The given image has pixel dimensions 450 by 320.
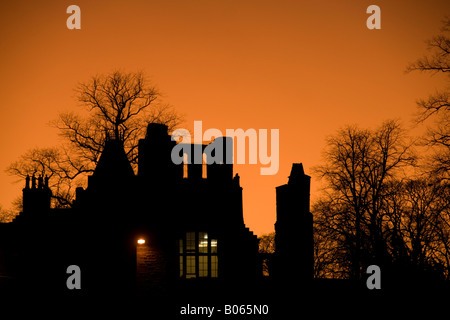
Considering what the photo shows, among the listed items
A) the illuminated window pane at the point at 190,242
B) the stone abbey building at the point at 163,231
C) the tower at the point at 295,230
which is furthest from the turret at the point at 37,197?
the tower at the point at 295,230

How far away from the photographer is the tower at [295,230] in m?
22.6

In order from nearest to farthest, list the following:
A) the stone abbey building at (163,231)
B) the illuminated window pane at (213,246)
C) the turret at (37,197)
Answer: the stone abbey building at (163,231) → the illuminated window pane at (213,246) → the turret at (37,197)

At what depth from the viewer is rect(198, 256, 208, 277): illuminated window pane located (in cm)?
2273

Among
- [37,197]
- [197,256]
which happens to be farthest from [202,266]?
[37,197]

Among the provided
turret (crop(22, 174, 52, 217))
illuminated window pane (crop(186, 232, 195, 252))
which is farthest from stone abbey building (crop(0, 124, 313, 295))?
turret (crop(22, 174, 52, 217))

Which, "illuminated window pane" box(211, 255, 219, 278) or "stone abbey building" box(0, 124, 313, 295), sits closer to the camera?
"stone abbey building" box(0, 124, 313, 295)

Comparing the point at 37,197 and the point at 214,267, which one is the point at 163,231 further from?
the point at 37,197

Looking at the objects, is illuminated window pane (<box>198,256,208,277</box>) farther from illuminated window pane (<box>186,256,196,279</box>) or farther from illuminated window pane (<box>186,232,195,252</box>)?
illuminated window pane (<box>186,232,195,252</box>)

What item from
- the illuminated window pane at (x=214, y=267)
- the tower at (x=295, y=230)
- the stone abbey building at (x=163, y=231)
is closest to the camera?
the stone abbey building at (x=163, y=231)

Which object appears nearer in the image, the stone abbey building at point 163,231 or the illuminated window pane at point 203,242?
the stone abbey building at point 163,231

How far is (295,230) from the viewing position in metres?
23.0

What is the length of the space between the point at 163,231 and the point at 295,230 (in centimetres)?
558

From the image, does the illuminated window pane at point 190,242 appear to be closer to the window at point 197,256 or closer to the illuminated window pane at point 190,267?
the window at point 197,256
